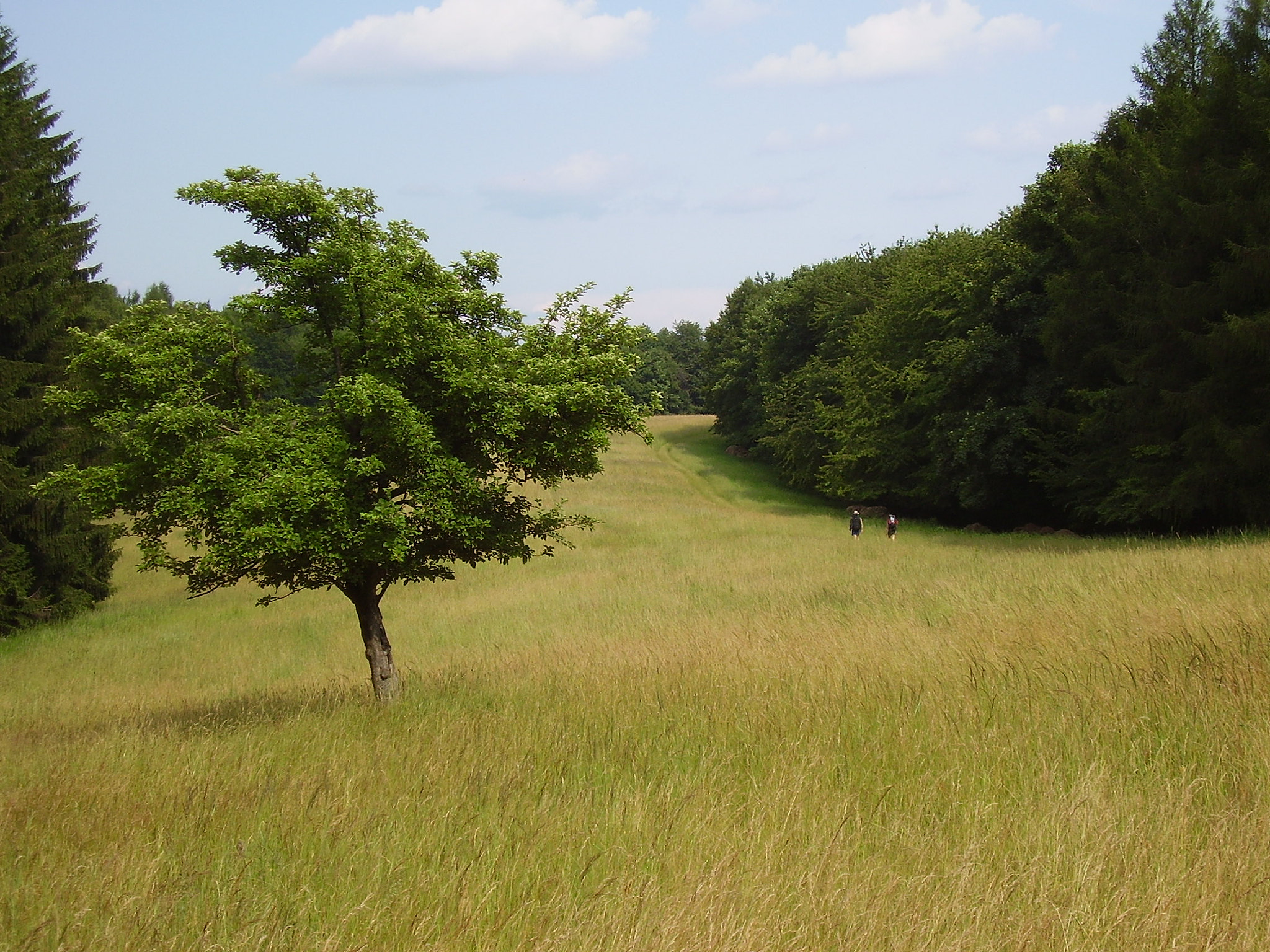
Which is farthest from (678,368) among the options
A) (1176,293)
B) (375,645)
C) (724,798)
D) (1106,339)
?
(724,798)

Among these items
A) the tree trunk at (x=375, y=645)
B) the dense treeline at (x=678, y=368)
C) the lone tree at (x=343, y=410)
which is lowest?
the tree trunk at (x=375, y=645)

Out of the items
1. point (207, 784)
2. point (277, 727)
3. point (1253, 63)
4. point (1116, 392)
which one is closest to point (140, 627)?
point (277, 727)

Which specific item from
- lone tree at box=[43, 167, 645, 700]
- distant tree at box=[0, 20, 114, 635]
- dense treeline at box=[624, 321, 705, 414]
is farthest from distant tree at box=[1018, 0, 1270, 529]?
dense treeline at box=[624, 321, 705, 414]

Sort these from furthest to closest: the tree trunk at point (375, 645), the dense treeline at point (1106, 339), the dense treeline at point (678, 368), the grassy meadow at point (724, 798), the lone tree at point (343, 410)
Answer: the dense treeline at point (678, 368), the dense treeline at point (1106, 339), the tree trunk at point (375, 645), the lone tree at point (343, 410), the grassy meadow at point (724, 798)

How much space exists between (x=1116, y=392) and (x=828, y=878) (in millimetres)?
26177

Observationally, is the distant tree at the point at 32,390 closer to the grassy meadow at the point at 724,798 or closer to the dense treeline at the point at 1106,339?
the grassy meadow at the point at 724,798

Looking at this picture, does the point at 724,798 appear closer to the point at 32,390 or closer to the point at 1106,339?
the point at 32,390

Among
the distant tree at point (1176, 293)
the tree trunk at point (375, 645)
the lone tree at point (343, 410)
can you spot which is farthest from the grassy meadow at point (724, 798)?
the distant tree at point (1176, 293)

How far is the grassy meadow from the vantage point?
3750 millimetres

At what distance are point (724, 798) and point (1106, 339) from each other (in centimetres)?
2966

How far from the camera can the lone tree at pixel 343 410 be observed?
9.83 metres

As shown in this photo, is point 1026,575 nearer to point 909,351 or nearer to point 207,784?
point 207,784

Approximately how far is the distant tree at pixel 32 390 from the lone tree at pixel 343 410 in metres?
13.8

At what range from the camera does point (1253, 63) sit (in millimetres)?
24188
